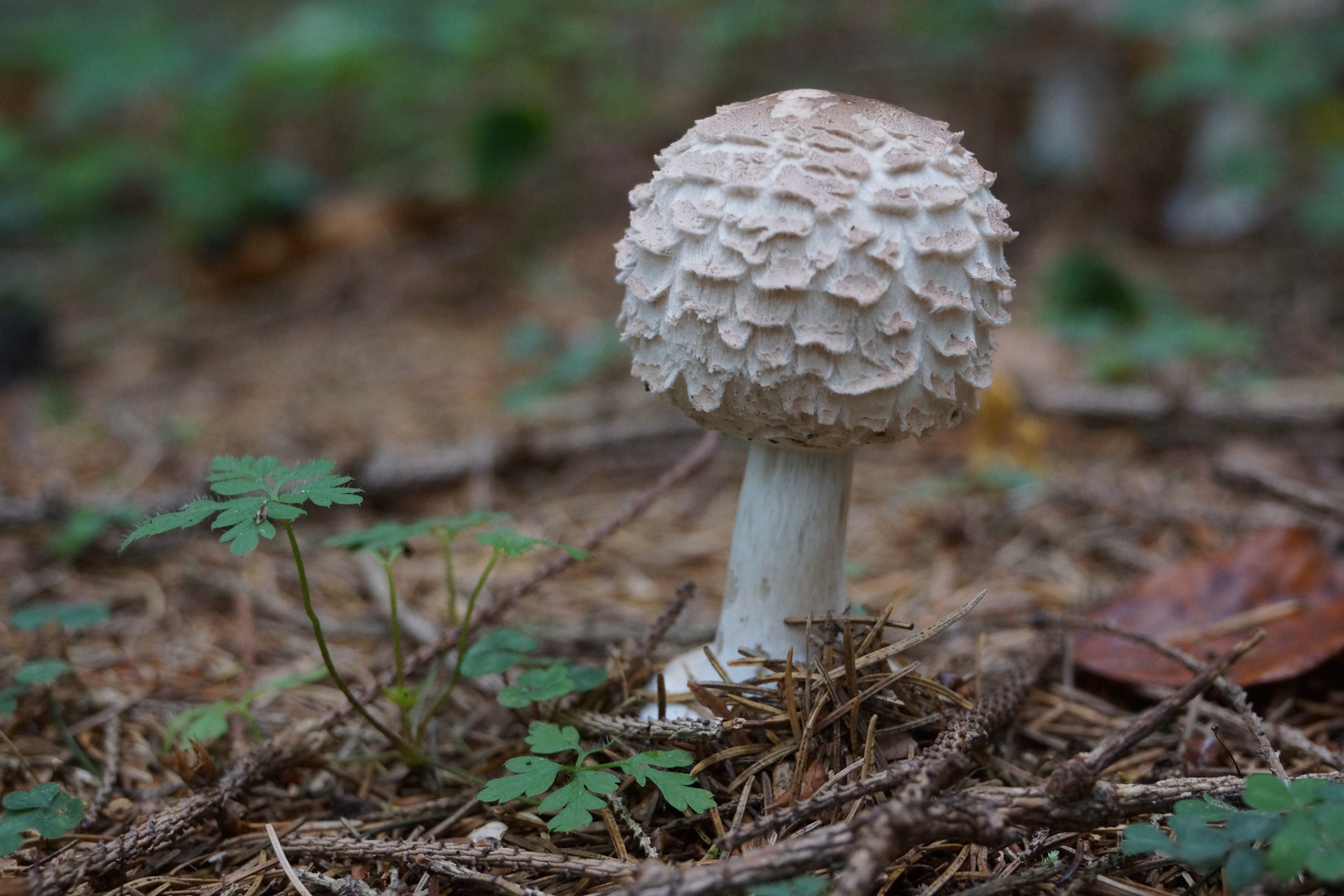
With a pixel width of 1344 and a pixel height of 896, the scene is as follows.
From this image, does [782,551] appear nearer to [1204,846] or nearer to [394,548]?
[394,548]

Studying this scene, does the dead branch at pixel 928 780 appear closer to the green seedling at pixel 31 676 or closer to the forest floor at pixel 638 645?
the forest floor at pixel 638 645

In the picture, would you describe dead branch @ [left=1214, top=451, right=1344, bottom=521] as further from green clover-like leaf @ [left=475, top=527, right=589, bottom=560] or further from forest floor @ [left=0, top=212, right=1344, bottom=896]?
green clover-like leaf @ [left=475, top=527, right=589, bottom=560]

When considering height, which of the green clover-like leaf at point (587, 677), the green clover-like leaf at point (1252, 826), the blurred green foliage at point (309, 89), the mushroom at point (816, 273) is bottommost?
the green clover-like leaf at point (587, 677)

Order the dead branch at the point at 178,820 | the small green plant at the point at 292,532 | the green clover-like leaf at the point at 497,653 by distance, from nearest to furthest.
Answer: the dead branch at the point at 178,820 < the small green plant at the point at 292,532 < the green clover-like leaf at the point at 497,653

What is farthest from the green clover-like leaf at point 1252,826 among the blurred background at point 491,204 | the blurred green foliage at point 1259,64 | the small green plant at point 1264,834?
the blurred green foliage at point 1259,64

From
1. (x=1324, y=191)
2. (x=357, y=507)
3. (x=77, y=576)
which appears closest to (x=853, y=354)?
(x=357, y=507)

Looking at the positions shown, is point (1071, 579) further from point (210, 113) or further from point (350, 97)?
point (350, 97)

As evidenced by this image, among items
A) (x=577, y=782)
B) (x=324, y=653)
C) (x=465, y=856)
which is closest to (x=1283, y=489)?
(x=577, y=782)
